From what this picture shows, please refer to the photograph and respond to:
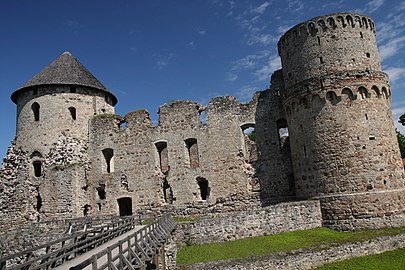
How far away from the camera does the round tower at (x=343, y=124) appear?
1642cm

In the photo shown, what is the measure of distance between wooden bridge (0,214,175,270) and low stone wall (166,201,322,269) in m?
2.58

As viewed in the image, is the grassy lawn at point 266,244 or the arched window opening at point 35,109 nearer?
the grassy lawn at point 266,244

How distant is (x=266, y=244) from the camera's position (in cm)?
1408

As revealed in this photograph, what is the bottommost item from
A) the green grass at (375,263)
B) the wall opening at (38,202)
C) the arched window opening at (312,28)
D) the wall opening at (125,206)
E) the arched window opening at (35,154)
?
the green grass at (375,263)

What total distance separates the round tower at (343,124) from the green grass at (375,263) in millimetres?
3427

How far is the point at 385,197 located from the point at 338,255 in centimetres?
540

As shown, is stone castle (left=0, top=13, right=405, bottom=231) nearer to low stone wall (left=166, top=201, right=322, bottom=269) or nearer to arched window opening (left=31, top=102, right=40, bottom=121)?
arched window opening (left=31, top=102, right=40, bottom=121)

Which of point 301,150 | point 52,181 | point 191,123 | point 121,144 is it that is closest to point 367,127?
point 301,150

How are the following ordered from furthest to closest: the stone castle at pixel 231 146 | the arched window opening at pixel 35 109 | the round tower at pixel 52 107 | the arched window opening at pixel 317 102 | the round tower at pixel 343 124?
the arched window opening at pixel 35 109, the round tower at pixel 52 107, the arched window opening at pixel 317 102, the stone castle at pixel 231 146, the round tower at pixel 343 124

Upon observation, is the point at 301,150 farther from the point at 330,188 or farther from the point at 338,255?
the point at 338,255

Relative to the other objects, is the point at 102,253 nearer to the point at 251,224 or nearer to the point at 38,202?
the point at 251,224

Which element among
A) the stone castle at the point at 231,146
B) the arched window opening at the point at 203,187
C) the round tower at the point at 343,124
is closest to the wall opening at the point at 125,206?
the stone castle at the point at 231,146

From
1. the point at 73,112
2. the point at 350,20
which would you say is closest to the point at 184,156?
the point at 73,112

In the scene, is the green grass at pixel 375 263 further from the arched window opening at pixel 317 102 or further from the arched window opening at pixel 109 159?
the arched window opening at pixel 109 159
